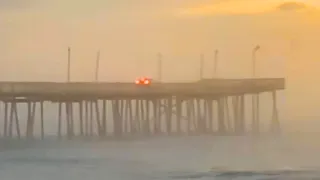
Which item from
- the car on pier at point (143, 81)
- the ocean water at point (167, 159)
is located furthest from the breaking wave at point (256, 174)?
the car on pier at point (143, 81)

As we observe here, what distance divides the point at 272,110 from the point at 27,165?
0.62m

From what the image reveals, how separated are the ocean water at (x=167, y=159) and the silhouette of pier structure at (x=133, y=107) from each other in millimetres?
31

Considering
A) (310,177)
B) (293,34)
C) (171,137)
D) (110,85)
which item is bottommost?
(310,177)

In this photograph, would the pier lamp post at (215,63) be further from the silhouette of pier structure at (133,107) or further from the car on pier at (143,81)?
the car on pier at (143,81)

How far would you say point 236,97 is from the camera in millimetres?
1471

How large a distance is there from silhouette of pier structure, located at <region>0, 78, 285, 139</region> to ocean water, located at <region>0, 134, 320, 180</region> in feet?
0.10

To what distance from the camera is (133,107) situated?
146 centimetres

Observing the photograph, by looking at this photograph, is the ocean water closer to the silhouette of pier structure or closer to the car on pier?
the silhouette of pier structure

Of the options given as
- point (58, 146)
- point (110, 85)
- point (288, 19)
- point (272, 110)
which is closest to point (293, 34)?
point (288, 19)

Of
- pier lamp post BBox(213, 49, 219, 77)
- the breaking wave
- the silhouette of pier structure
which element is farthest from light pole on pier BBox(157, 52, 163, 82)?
the breaking wave

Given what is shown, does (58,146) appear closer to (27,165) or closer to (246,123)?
(27,165)

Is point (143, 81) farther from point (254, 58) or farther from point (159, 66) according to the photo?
point (254, 58)

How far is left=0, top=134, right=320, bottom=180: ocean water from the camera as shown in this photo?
144cm

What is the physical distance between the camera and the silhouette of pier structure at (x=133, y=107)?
1.45 meters
